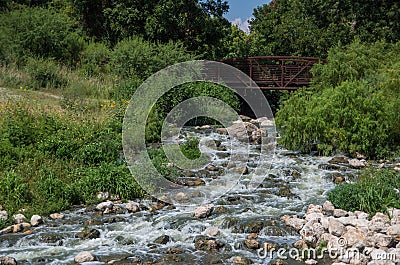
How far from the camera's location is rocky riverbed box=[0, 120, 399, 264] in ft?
23.3

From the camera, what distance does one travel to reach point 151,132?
46.6ft

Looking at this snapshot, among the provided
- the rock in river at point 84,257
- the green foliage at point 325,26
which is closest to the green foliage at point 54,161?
the rock in river at point 84,257

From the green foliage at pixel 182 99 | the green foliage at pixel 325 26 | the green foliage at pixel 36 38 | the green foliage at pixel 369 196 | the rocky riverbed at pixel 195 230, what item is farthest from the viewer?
the green foliage at pixel 325 26

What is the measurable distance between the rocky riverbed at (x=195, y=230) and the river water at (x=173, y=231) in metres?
0.01

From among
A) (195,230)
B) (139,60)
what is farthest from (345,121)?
(139,60)

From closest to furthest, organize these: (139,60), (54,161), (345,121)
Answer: (54,161) → (345,121) → (139,60)

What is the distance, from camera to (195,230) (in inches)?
318

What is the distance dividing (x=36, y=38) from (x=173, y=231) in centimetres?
1514

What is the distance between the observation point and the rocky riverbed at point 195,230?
7105 mm

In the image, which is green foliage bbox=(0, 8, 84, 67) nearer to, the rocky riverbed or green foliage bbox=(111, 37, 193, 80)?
green foliage bbox=(111, 37, 193, 80)

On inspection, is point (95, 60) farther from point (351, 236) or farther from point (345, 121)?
point (351, 236)

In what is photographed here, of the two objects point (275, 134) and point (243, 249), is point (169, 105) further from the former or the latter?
point (243, 249)

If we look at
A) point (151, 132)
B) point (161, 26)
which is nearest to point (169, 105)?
point (151, 132)

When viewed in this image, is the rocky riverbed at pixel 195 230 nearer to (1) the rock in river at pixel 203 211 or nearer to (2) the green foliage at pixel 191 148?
(1) the rock in river at pixel 203 211
